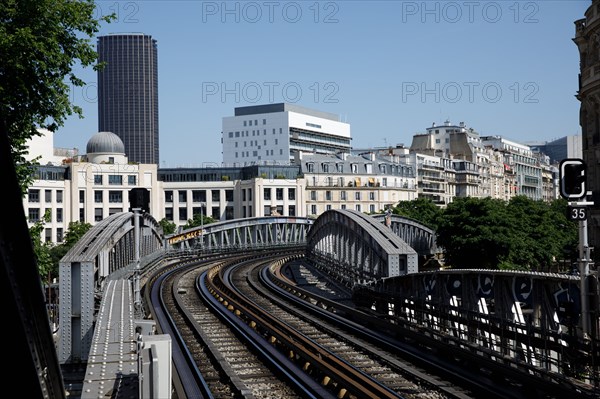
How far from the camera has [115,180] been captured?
12262 cm

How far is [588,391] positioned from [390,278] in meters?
13.7

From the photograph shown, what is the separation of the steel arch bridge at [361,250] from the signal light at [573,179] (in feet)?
44.3

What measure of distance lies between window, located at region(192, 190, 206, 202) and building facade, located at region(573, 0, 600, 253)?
93018 millimetres

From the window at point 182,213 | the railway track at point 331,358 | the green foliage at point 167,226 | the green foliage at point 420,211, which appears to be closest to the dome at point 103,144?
the window at point 182,213

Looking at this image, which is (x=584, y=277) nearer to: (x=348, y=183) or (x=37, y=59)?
(x=37, y=59)

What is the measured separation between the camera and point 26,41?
886 inches

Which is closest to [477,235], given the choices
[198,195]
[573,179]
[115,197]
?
[573,179]

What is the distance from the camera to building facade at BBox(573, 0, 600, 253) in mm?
38719

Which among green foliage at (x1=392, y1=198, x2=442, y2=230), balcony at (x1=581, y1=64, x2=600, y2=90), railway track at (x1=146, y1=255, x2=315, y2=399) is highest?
balcony at (x1=581, y1=64, x2=600, y2=90)

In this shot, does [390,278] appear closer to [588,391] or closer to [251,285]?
[588,391]

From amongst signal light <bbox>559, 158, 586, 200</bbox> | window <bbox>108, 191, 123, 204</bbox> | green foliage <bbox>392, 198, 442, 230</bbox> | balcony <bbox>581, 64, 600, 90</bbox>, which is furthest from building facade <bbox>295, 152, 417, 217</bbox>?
signal light <bbox>559, 158, 586, 200</bbox>

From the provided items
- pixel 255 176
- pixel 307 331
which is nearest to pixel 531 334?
pixel 307 331

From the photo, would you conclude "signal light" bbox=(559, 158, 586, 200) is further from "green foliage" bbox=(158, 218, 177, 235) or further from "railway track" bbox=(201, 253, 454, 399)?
"green foliage" bbox=(158, 218, 177, 235)

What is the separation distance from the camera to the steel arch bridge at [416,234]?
78375mm
